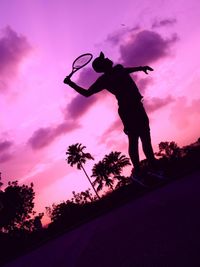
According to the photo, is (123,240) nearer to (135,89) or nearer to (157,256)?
(157,256)

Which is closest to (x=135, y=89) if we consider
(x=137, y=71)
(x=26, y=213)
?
(x=137, y=71)

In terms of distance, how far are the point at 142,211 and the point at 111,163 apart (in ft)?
334

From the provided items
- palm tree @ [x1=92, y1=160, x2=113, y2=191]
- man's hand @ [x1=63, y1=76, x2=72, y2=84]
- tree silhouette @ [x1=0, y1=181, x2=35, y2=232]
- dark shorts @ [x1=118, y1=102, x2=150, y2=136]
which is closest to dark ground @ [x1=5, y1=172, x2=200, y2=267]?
dark shorts @ [x1=118, y1=102, x2=150, y2=136]

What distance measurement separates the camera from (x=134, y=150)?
6215 millimetres

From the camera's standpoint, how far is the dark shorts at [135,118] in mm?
5945

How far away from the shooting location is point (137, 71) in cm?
626

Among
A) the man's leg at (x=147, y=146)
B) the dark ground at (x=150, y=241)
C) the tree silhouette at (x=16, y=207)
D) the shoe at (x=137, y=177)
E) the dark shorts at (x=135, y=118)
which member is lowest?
the dark ground at (x=150, y=241)

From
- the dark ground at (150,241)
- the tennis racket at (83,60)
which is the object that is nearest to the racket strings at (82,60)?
the tennis racket at (83,60)

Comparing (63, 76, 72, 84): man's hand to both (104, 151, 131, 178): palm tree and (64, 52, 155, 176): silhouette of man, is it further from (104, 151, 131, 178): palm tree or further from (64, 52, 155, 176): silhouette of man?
(104, 151, 131, 178): palm tree

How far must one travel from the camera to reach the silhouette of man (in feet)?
19.6

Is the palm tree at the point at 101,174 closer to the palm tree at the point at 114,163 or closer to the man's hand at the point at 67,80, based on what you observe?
the palm tree at the point at 114,163

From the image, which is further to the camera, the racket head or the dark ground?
the racket head

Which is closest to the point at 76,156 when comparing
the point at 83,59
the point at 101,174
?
the point at 101,174

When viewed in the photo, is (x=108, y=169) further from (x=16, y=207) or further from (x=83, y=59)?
(x=83, y=59)
